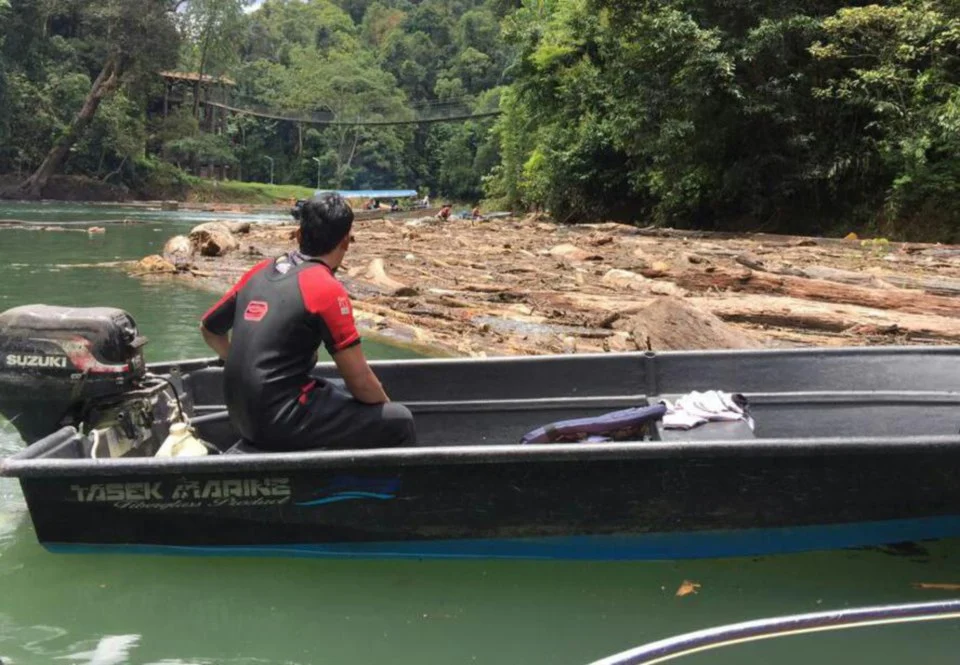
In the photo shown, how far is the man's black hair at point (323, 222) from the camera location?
11.5ft

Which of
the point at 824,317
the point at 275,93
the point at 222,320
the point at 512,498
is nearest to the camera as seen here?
the point at 512,498

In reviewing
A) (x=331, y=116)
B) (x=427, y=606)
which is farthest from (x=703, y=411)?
(x=331, y=116)

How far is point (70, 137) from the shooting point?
171 ft

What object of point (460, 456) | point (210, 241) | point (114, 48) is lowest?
point (210, 241)

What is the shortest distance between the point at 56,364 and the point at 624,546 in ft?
8.20

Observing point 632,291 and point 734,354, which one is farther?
point 632,291

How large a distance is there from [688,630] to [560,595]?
536mm

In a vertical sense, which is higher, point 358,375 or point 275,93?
point 275,93

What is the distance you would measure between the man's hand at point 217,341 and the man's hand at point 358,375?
0.66 m

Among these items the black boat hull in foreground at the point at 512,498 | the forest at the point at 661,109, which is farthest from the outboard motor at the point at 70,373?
the forest at the point at 661,109

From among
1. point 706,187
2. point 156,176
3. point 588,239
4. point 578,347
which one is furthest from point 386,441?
point 156,176

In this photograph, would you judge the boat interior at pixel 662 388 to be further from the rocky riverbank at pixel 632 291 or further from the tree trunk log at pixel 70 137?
the tree trunk log at pixel 70 137

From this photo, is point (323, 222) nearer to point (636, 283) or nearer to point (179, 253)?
point (636, 283)

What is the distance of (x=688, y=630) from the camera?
3.21m
